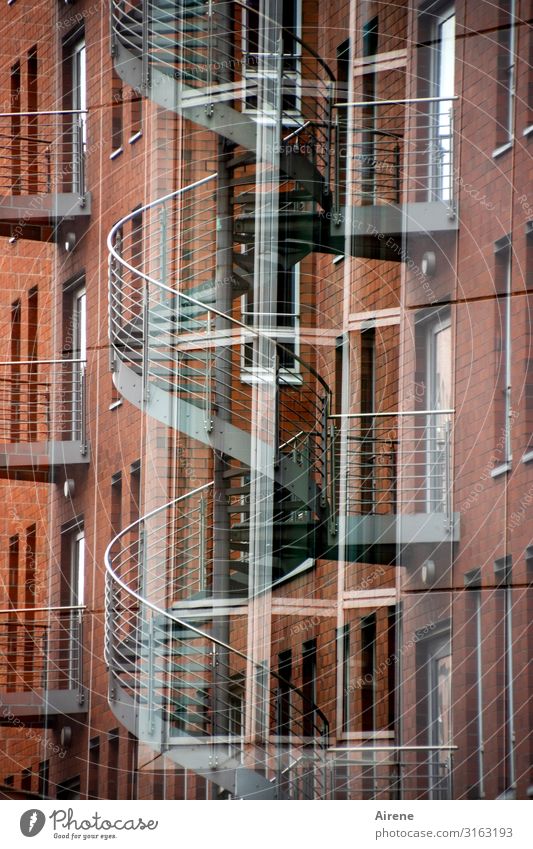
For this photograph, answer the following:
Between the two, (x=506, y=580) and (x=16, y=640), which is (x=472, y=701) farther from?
(x=16, y=640)

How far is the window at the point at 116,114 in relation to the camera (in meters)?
6.22

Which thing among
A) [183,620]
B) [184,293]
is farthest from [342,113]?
[183,620]

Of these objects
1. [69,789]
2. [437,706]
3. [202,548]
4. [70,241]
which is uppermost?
[70,241]

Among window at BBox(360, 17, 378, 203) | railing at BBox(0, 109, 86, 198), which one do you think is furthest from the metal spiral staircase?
railing at BBox(0, 109, 86, 198)

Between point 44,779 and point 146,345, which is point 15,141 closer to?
point 146,345

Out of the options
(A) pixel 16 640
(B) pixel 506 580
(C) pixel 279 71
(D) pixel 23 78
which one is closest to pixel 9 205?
(D) pixel 23 78

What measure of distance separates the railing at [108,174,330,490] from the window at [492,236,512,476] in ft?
1.69

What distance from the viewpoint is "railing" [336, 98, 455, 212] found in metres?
6.09

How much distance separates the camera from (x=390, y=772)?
19.3ft

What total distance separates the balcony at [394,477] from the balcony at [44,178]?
3.49 ft

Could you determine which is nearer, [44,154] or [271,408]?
[271,408]

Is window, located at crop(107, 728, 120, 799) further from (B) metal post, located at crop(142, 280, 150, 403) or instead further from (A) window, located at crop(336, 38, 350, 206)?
(A) window, located at crop(336, 38, 350, 206)

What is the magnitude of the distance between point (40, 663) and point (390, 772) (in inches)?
42.4

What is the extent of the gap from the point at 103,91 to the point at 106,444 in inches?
42.9
